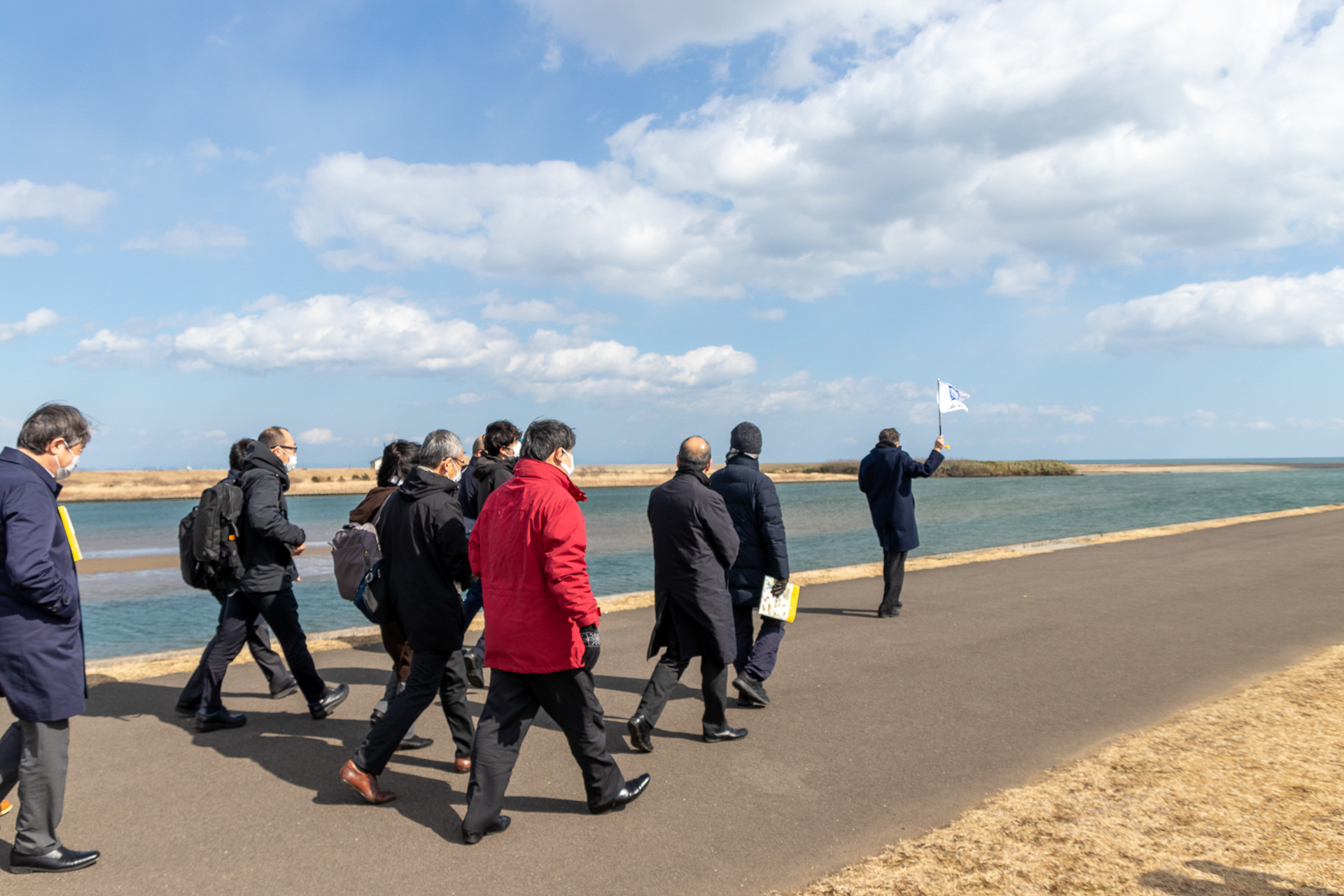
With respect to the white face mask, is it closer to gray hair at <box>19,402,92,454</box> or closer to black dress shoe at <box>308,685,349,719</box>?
gray hair at <box>19,402,92,454</box>

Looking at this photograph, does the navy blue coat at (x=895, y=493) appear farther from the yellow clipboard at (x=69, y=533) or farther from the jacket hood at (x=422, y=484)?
the yellow clipboard at (x=69, y=533)

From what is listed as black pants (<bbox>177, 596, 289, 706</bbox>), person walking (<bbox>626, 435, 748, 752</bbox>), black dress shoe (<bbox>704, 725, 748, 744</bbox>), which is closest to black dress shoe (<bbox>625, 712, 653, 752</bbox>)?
person walking (<bbox>626, 435, 748, 752</bbox>)

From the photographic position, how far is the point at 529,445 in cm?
399

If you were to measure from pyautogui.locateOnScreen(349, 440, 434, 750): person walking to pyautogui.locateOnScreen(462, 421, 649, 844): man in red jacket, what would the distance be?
0.89m

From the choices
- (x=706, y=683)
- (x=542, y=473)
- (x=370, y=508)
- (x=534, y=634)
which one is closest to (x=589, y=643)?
(x=534, y=634)

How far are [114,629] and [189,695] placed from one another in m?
9.90

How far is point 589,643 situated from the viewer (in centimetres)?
370

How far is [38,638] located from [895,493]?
25.1 ft

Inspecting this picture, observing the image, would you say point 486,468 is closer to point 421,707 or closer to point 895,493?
point 421,707

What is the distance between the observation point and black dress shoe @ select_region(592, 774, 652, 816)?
13.1 ft

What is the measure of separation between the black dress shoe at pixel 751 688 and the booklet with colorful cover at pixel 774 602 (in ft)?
1.55

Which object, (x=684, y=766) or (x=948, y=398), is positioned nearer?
(x=684, y=766)

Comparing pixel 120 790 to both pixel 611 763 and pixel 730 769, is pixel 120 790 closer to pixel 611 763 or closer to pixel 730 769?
pixel 611 763

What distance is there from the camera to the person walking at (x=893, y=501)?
882 cm
